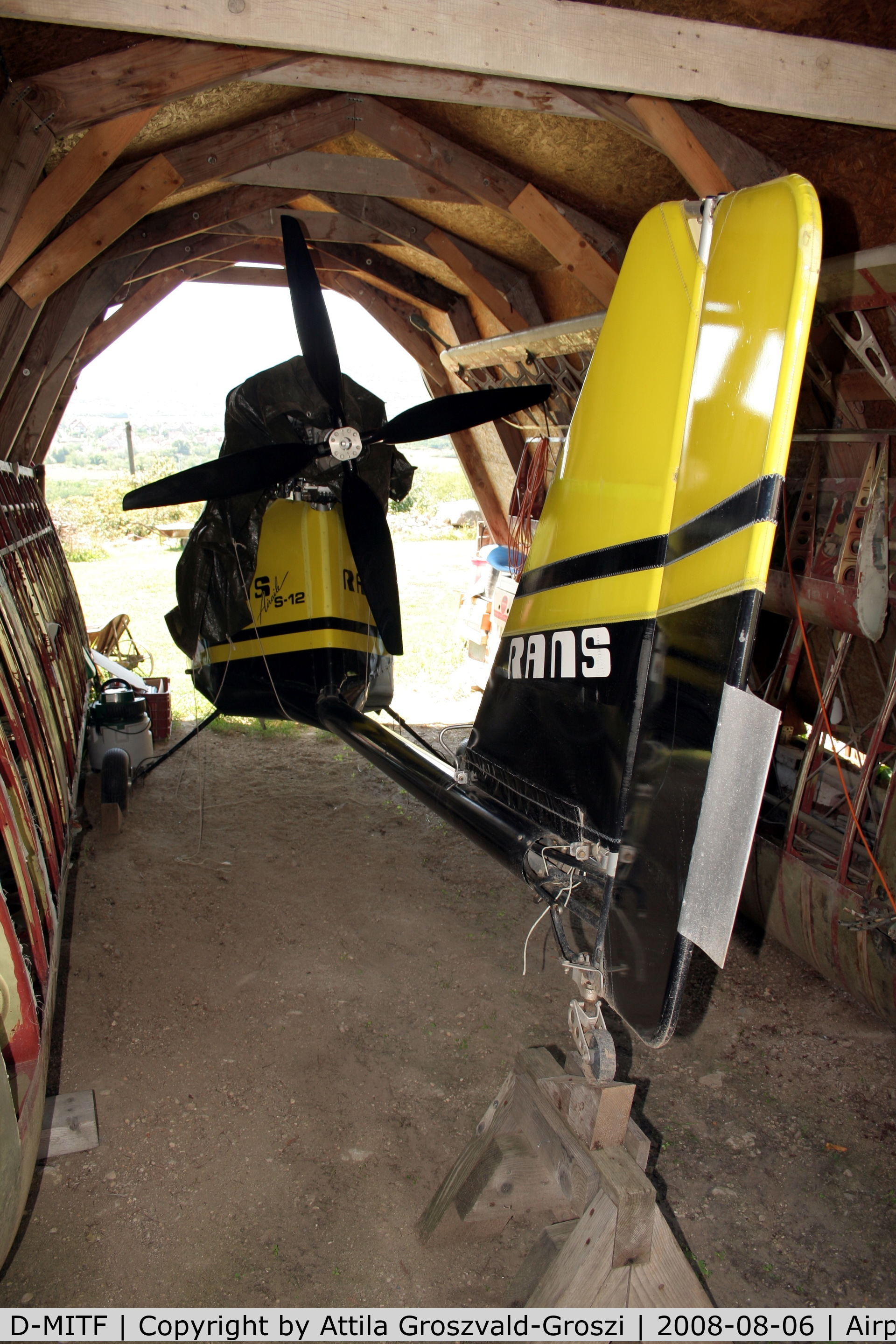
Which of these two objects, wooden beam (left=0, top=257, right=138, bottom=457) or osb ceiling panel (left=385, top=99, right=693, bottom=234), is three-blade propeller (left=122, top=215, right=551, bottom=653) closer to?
osb ceiling panel (left=385, top=99, right=693, bottom=234)

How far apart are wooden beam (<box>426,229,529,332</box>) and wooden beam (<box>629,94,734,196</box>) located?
301 cm

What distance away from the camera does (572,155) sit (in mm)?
4719

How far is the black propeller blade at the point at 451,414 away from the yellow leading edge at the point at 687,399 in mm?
2530

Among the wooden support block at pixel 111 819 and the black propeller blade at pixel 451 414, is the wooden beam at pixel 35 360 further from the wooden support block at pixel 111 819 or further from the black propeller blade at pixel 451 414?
the black propeller blade at pixel 451 414

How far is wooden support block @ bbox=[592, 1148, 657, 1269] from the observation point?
1759 millimetres

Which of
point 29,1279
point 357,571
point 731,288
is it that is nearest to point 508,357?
point 357,571

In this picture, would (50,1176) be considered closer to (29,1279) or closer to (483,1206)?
(29,1279)

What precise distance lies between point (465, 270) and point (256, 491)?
10.3 ft

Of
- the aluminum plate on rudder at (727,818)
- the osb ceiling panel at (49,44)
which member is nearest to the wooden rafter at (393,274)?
the osb ceiling panel at (49,44)

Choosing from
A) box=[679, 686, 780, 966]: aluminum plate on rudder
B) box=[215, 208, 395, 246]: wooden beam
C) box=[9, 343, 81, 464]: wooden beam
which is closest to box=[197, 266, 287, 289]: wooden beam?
box=[215, 208, 395, 246]: wooden beam

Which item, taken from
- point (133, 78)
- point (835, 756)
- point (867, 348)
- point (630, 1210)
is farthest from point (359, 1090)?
point (133, 78)

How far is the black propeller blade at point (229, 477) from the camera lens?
421 centimetres

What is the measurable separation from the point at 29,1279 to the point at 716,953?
2.19 metres

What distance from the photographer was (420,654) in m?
10.4
